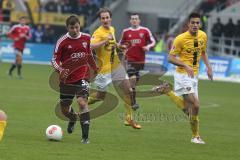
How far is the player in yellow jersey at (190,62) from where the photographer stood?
13695 mm

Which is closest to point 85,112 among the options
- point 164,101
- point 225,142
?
point 225,142

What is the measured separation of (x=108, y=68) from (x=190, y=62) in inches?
120

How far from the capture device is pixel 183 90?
13.8 meters

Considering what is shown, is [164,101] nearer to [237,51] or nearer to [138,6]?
[237,51]

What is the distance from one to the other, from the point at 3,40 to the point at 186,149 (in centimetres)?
3089

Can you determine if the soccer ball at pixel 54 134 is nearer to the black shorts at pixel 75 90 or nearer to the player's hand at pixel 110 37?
the black shorts at pixel 75 90

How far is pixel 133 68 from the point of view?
19469mm

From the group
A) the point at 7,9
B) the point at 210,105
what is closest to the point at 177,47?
the point at 210,105

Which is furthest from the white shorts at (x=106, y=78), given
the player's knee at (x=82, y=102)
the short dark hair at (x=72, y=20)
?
the short dark hair at (x=72, y=20)

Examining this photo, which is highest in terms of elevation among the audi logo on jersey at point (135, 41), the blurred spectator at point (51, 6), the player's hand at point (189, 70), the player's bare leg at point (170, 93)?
the player's hand at point (189, 70)

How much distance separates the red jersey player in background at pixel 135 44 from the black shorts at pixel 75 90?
561 centimetres

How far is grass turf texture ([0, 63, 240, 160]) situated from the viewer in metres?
11.7

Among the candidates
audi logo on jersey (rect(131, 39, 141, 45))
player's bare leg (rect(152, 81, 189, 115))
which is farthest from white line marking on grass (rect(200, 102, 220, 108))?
player's bare leg (rect(152, 81, 189, 115))

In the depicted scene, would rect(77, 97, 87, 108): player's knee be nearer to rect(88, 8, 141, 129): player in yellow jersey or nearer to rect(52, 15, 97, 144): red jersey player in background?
rect(52, 15, 97, 144): red jersey player in background
